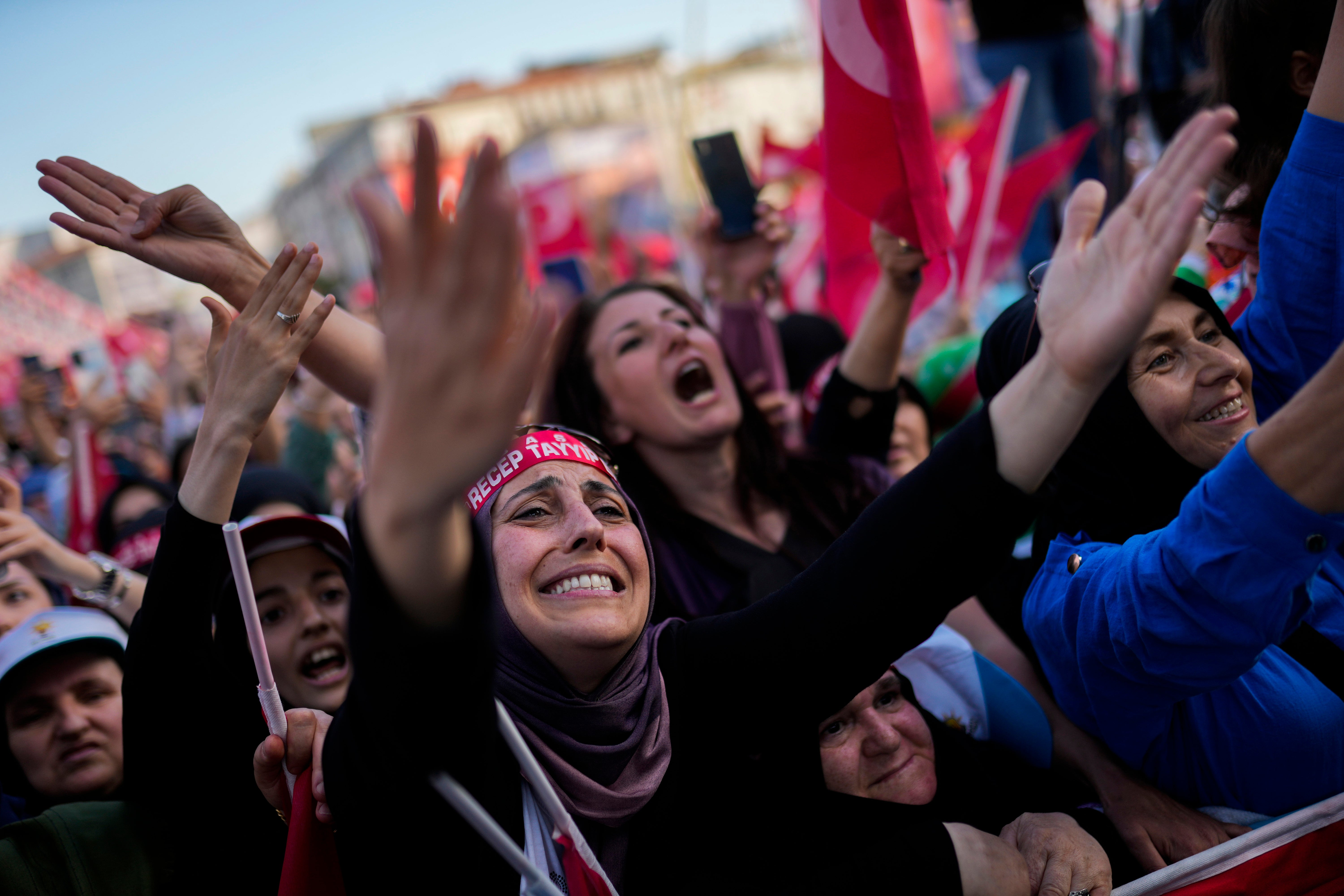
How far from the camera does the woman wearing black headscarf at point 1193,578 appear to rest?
1.16m

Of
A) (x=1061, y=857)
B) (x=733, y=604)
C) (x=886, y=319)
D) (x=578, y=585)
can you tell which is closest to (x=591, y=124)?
(x=886, y=319)

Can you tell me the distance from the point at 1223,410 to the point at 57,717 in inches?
94.2

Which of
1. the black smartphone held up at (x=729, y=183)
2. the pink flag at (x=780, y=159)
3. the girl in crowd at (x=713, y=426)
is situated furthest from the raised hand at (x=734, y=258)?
the pink flag at (x=780, y=159)

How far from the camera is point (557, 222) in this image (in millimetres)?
8109

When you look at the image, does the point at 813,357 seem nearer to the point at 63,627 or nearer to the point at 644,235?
the point at 63,627

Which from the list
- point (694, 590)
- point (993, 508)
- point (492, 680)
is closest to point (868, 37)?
point (694, 590)

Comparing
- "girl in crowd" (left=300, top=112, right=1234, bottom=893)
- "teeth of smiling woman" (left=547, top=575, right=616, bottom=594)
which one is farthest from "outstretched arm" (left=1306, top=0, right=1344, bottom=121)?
"teeth of smiling woman" (left=547, top=575, right=616, bottom=594)

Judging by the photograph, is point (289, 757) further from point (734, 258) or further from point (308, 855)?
point (734, 258)

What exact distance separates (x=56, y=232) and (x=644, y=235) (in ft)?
85.5

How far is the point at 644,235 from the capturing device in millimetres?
18828

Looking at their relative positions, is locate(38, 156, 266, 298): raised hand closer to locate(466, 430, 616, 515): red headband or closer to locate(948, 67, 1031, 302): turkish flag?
locate(466, 430, 616, 515): red headband

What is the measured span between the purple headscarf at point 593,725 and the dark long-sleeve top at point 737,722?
0.06 metres

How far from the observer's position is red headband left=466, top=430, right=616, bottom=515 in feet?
5.37

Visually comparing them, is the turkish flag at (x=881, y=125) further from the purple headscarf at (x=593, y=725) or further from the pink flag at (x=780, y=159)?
the pink flag at (x=780, y=159)
